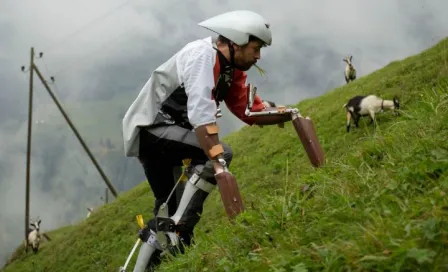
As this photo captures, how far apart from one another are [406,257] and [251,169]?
58.2 ft

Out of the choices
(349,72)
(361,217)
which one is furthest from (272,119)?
(349,72)

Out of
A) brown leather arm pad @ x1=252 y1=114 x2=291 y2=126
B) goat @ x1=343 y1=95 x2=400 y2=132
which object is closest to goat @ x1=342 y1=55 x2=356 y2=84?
goat @ x1=343 y1=95 x2=400 y2=132

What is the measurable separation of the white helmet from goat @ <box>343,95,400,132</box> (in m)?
12.1

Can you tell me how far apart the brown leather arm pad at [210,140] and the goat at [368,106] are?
41.6ft

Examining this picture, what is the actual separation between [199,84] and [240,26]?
27.3 inches

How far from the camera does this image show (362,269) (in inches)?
109

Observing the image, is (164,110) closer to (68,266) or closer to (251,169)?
(251,169)

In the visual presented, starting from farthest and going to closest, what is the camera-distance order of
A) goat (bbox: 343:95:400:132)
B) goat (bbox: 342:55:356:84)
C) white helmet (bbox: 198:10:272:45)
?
1. goat (bbox: 342:55:356:84)
2. goat (bbox: 343:95:400:132)
3. white helmet (bbox: 198:10:272:45)

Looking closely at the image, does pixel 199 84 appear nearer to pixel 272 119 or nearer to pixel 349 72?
pixel 272 119

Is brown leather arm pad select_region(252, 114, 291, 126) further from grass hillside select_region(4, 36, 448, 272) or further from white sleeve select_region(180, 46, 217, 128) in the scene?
grass hillside select_region(4, 36, 448, 272)

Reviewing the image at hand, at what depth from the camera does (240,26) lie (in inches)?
211

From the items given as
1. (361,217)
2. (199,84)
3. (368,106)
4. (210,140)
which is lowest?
(361,217)

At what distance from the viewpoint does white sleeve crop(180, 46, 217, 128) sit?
199 inches

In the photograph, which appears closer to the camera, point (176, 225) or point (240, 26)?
point (240, 26)
